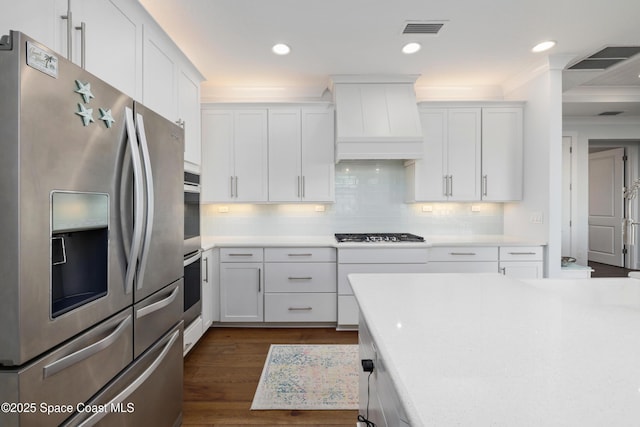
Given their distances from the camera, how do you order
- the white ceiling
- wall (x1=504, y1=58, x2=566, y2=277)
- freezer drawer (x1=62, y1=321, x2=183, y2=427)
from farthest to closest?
wall (x1=504, y1=58, x2=566, y2=277) → the white ceiling → freezer drawer (x1=62, y1=321, x2=183, y2=427)

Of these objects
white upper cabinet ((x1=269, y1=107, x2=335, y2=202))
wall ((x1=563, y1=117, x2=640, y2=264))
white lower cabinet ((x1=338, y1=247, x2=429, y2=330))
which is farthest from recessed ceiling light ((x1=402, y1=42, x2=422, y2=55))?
wall ((x1=563, y1=117, x2=640, y2=264))

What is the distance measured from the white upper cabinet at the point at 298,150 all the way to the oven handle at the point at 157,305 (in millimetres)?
1948

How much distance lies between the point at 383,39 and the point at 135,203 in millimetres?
2360

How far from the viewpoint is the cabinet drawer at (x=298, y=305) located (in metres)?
3.25

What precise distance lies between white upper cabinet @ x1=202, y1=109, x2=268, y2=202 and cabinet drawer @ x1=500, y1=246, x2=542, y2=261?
8.18 feet

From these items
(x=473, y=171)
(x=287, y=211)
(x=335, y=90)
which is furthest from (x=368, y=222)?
(x=335, y=90)

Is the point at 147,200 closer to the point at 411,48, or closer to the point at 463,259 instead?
the point at 411,48

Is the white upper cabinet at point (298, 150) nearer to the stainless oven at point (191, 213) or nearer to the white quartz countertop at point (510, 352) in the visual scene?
the stainless oven at point (191, 213)

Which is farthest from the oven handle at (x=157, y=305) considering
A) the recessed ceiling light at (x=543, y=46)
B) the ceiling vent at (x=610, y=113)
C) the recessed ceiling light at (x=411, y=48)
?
the ceiling vent at (x=610, y=113)

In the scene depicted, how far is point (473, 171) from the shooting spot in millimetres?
3533

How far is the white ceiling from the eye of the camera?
2.29 m

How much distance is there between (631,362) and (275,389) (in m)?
1.99

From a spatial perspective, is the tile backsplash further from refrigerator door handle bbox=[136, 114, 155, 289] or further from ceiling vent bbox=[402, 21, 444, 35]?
refrigerator door handle bbox=[136, 114, 155, 289]

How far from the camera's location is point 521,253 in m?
3.22
